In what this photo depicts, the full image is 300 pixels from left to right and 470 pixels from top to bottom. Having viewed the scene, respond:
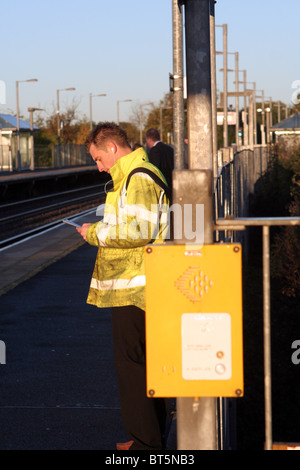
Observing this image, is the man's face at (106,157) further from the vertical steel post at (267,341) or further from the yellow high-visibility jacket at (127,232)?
the vertical steel post at (267,341)

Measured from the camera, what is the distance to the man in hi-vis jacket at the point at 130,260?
4070mm

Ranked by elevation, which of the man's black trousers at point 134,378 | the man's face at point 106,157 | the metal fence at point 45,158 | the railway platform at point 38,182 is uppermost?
the man's face at point 106,157

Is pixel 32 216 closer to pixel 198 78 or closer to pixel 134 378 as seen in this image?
pixel 134 378

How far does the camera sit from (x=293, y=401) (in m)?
8.69

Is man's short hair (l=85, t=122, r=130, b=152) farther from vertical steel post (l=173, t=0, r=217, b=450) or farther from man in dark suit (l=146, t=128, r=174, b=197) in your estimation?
man in dark suit (l=146, t=128, r=174, b=197)

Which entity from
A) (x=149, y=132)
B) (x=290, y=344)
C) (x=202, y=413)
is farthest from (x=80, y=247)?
(x=202, y=413)

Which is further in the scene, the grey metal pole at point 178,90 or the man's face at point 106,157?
the grey metal pole at point 178,90

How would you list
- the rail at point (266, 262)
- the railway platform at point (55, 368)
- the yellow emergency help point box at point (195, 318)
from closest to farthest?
the yellow emergency help point box at point (195, 318) < the rail at point (266, 262) < the railway platform at point (55, 368)

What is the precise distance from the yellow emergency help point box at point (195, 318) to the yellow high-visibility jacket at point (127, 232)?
3.81 feet

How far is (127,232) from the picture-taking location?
13.2 ft

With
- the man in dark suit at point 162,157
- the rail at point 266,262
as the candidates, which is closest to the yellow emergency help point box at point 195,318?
the rail at point 266,262

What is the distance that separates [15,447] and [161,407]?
2.88 feet

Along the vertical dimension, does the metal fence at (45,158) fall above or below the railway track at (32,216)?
above

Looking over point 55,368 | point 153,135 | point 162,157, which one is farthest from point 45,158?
point 55,368
